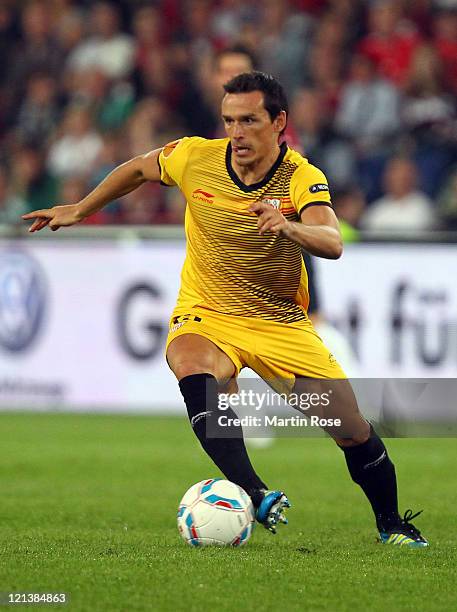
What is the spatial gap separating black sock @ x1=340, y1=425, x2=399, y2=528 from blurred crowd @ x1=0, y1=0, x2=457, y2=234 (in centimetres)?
584

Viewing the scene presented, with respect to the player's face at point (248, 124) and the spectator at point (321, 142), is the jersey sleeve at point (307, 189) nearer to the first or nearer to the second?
the player's face at point (248, 124)

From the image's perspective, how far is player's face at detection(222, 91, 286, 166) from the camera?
19.4 feet

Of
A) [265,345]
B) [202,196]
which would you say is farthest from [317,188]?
[265,345]

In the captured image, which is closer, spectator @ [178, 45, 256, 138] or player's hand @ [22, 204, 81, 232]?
player's hand @ [22, 204, 81, 232]

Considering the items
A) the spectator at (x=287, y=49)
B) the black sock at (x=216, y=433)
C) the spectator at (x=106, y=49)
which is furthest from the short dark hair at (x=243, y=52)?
the spectator at (x=106, y=49)

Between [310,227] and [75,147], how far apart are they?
392 inches

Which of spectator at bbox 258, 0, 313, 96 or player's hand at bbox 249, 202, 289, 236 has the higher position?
spectator at bbox 258, 0, 313, 96

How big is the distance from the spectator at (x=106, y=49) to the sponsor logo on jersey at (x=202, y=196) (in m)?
9.71

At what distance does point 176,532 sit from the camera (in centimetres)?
643

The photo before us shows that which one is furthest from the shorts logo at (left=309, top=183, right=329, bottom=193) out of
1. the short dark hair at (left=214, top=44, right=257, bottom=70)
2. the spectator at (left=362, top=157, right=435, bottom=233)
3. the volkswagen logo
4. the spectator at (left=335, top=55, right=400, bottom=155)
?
the spectator at (left=335, top=55, right=400, bottom=155)

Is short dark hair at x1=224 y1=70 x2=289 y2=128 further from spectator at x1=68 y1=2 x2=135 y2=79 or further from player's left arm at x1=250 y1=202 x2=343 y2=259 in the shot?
spectator at x1=68 y1=2 x2=135 y2=79

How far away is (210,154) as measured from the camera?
6266 mm

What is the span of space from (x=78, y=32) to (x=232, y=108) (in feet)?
35.0

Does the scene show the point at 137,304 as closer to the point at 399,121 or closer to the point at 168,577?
the point at 399,121
